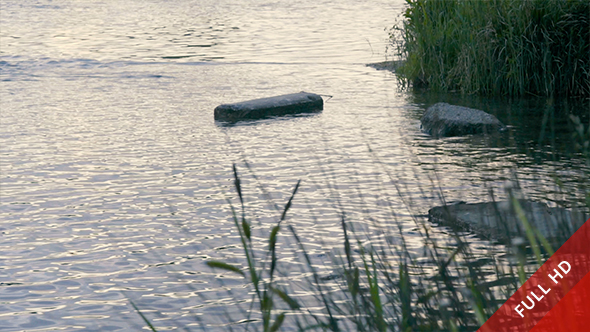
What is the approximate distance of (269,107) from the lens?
37.3 ft

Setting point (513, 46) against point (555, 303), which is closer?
point (555, 303)

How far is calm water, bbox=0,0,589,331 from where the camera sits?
16.1 feet

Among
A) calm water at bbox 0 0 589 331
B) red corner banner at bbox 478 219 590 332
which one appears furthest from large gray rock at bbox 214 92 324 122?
red corner banner at bbox 478 219 590 332

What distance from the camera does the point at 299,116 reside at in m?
11.5

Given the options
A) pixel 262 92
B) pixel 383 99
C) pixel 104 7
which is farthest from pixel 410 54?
pixel 104 7

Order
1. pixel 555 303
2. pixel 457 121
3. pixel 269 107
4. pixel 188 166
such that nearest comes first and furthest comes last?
pixel 555 303 → pixel 188 166 → pixel 457 121 → pixel 269 107

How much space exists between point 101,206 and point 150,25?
77.0 feet

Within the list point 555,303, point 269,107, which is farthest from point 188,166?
point 555,303

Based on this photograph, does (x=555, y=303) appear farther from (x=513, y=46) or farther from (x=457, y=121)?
(x=513, y=46)

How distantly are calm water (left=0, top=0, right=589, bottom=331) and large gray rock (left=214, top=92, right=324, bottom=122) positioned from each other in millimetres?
280

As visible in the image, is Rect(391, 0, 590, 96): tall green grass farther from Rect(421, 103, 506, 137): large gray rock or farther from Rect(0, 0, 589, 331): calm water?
Rect(421, 103, 506, 137): large gray rock

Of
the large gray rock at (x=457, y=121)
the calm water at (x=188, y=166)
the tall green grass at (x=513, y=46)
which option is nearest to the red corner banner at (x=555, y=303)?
the calm water at (x=188, y=166)

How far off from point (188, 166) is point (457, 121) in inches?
142

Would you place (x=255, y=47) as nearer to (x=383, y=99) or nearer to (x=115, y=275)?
(x=383, y=99)
